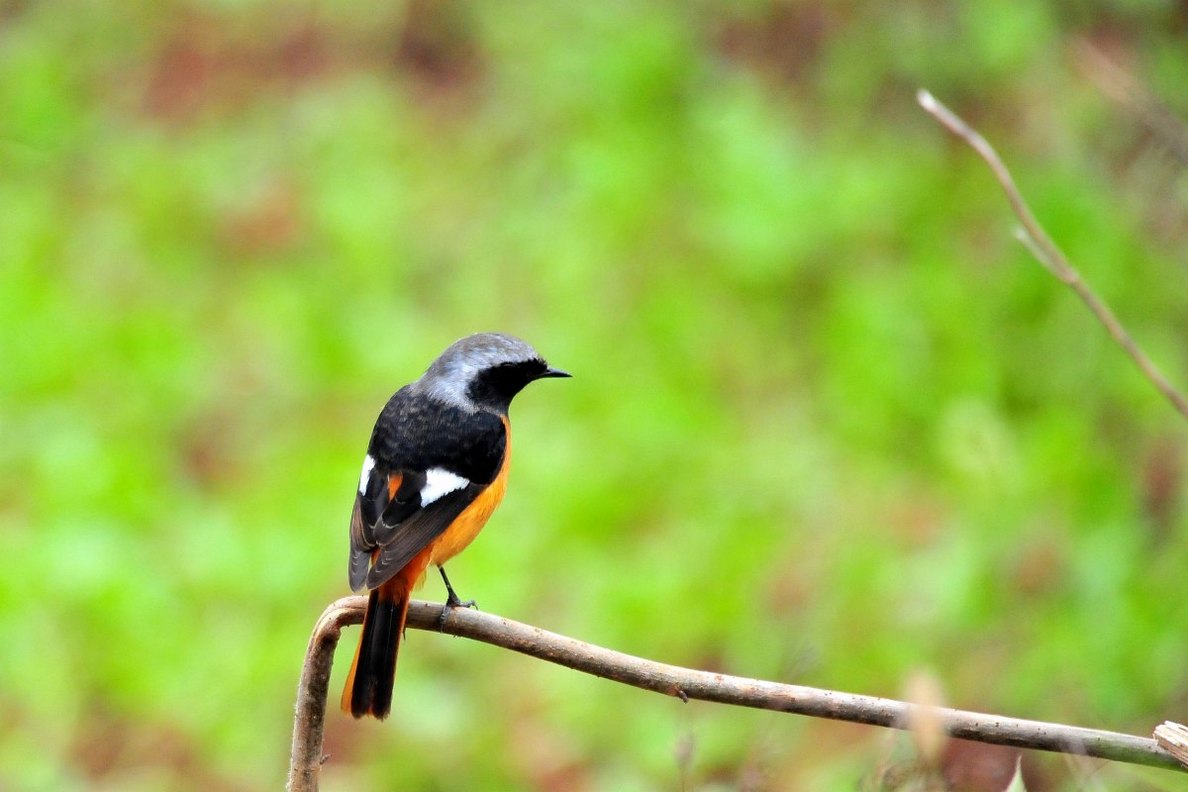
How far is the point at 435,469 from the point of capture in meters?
3.50

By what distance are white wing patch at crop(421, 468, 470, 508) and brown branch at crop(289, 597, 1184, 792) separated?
0.86m

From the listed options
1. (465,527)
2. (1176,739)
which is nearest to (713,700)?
(1176,739)

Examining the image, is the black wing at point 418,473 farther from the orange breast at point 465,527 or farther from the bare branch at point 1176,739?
the bare branch at point 1176,739

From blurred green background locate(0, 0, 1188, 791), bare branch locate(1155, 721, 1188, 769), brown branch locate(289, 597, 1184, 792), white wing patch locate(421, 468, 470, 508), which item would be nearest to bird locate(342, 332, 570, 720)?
white wing patch locate(421, 468, 470, 508)

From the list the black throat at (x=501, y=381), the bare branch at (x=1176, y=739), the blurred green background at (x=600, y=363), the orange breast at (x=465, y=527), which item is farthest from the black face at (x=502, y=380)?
the bare branch at (x=1176, y=739)

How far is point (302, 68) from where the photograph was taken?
8539 mm

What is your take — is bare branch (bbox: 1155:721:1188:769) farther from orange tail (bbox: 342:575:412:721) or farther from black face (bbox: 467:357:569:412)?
black face (bbox: 467:357:569:412)

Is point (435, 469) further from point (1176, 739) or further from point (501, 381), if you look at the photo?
point (1176, 739)

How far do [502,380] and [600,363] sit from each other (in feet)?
9.18

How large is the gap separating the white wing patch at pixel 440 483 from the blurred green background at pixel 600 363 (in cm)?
97

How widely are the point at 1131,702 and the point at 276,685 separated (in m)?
2.86

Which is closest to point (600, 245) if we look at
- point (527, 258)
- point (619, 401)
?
point (527, 258)

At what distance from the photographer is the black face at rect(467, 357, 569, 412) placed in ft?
11.9

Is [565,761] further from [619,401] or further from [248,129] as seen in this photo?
[248,129]
